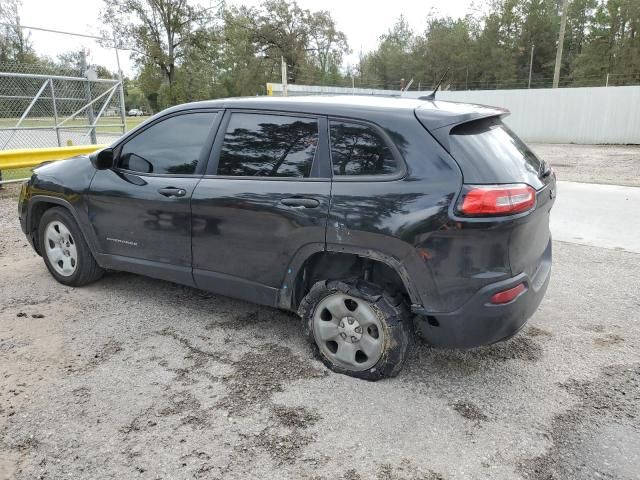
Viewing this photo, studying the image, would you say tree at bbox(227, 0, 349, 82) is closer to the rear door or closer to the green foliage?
the green foliage

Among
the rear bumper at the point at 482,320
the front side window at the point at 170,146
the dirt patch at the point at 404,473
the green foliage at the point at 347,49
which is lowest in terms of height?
the dirt patch at the point at 404,473

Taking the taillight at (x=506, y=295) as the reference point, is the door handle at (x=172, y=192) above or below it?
above

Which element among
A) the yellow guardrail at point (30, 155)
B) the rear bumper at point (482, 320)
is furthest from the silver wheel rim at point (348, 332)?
the yellow guardrail at point (30, 155)

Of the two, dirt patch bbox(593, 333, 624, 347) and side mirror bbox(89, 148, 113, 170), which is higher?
side mirror bbox(89, 148, 113, 170)

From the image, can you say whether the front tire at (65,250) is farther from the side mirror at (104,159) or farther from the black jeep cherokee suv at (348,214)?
the side mirror at (104,159)

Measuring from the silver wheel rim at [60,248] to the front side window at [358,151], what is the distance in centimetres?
270

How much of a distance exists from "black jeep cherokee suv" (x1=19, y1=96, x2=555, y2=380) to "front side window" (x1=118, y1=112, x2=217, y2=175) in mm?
11

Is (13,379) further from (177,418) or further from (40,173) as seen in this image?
(40,173)

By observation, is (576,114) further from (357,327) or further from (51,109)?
(357,327)

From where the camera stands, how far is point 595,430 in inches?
102

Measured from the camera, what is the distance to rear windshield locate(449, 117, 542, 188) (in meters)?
2.64

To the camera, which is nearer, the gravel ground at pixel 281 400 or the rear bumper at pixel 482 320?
the gravel ground at pixel 281 400

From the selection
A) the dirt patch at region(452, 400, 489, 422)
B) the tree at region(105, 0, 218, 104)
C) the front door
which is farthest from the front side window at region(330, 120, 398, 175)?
the tree at region(105, 0, 218, 104)

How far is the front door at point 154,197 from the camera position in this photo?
3615 mm
